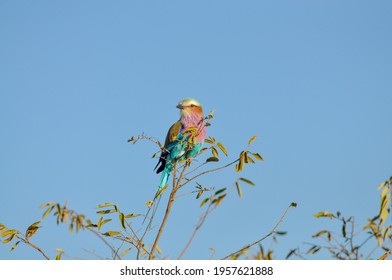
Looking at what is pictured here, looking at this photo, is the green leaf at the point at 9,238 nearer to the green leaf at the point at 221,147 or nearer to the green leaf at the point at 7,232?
the green leaf at the point at 7,232

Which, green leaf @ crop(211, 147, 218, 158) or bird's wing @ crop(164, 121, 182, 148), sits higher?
bird's wing @ crop(164, 121, 182, 148)

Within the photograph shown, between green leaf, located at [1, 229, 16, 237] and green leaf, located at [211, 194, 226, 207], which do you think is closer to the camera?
green leaf, located at [211, 194, 226, 207]

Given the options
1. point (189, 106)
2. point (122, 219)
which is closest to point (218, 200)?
point (122, 219)

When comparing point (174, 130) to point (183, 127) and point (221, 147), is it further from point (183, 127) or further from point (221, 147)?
point (221, 147)

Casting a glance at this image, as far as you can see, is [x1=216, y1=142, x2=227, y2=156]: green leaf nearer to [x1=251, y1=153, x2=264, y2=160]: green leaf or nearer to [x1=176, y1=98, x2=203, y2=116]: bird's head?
[x1=251, y1=153, x2=264, y2=160]: green leaf

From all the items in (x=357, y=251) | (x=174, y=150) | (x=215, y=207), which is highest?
(x=174, y=150)

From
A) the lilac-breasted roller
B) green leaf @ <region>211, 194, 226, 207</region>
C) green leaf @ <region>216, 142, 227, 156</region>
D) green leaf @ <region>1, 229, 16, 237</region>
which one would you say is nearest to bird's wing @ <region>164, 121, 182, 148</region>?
the lilac-breasted roller

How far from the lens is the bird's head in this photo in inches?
274
